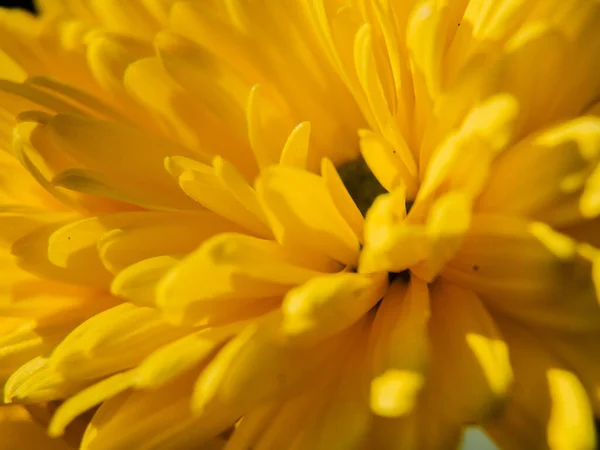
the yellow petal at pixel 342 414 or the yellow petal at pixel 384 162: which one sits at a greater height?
the yellow petal at pixel 384 162

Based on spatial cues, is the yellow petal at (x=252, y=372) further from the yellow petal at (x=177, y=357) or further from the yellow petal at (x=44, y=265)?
the yellow petal at (x=44, y=265)

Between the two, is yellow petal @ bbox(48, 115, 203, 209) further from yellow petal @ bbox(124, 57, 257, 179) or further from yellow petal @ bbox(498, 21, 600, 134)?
yellow petal @ bbox(498, 21, 600, 134)

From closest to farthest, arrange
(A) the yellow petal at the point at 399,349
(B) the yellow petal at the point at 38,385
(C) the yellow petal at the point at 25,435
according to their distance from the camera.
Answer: (A) the yellow petal at the point at 399,349, (B) the yellow petal at the point at 38,385, (C) the yellow petal at the point at 25,435

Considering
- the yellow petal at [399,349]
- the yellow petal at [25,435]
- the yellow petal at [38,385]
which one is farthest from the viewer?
the yellow petal at [25,435]

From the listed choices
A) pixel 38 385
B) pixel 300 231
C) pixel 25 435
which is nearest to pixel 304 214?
pixel 300 231

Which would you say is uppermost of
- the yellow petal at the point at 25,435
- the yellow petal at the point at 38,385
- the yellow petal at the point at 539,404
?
the yellow petal at the point at 38,385

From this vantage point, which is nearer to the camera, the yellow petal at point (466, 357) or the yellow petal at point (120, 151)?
the yellow petal at point (466, 357)

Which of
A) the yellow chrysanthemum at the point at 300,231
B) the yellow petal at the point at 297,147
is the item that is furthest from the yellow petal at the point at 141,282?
the yellow petal at the point at 297,147

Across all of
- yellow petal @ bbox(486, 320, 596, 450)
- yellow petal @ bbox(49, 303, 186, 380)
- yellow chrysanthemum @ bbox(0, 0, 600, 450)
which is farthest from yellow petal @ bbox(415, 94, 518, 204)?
yellow petal @ bbox(49, 303, 186, 380)
